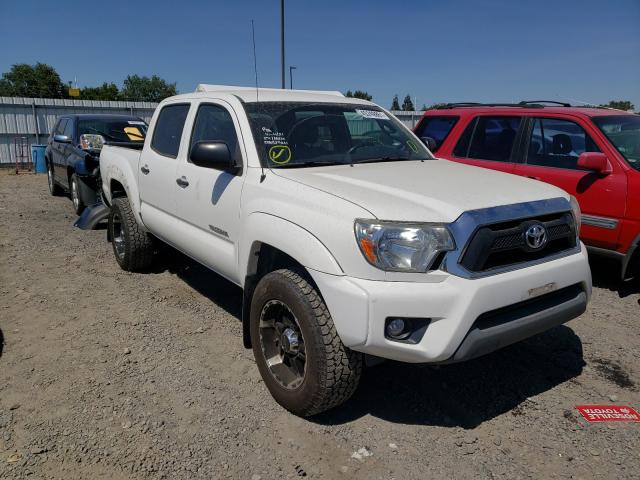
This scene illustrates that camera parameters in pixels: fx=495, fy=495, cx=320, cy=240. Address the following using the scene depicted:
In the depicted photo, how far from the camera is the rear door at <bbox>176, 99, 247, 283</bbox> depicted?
135 inches

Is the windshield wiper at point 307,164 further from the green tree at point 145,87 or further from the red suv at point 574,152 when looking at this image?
the green tree at point 145,87

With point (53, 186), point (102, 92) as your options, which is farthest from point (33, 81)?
point (53, 186)

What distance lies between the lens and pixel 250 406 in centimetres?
308

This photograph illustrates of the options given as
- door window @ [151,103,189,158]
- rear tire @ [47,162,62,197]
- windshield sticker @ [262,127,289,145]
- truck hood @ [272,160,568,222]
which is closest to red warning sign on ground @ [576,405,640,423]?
truck hood @ [272,160,568,222]

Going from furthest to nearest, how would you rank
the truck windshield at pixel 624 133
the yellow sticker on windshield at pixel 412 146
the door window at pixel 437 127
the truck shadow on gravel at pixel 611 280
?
the door window at pixel 437 127
the truck shadow on gravel at pixel 611 280
the truck windshield at pixel 624 133
the yellow sticker on windshield at pixel 412 146

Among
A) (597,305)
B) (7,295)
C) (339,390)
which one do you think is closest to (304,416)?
(339,390)

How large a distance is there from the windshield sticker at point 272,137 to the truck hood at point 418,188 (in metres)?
0.30

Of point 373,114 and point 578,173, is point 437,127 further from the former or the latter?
point 373,114

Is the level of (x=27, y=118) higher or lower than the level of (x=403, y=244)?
higher

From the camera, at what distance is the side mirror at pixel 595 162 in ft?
15.8

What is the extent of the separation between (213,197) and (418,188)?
156cm

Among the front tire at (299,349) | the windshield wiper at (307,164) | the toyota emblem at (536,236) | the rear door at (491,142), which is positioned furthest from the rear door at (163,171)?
the rear door at (491,142)

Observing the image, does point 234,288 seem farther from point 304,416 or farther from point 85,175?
point 85,175

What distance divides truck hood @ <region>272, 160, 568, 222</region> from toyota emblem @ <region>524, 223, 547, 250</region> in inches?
6.9
